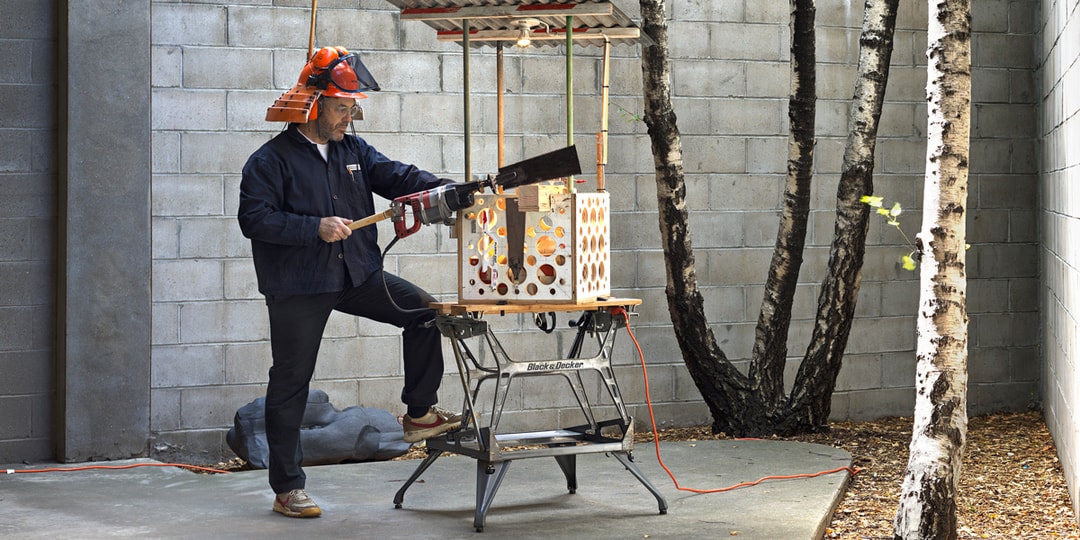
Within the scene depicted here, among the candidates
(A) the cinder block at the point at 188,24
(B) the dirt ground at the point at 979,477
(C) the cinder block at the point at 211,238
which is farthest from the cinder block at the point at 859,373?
(A) the cinder block at the point at 188,24

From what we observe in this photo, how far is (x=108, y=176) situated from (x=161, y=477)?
4.68 feet

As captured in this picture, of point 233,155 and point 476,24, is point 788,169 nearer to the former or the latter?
point 476,24

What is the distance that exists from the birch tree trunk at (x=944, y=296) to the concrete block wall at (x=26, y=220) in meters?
3.90

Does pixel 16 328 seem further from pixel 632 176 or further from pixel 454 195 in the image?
pixel 632 176

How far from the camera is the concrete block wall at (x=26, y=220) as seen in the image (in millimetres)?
5441

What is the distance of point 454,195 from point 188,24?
230 centimetres

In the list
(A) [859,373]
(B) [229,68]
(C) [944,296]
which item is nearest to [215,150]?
(B) [229,68]

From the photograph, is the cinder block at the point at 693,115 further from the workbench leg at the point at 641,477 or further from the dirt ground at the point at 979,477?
the workbench leg at the point at 641,477

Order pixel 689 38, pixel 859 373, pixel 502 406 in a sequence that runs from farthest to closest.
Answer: pixel 859 373 → pixel 689 38 → pixel 502 406

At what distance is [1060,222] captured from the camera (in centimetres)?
529

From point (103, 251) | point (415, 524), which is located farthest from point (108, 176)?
point (415, 524)

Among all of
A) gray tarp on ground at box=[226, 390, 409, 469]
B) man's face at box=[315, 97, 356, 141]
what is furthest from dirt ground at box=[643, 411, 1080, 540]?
man's face at box=[315, 97, 356, 141]

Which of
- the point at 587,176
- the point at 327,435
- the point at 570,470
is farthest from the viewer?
the point at 587,176

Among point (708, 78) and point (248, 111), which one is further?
point (708, 78)
